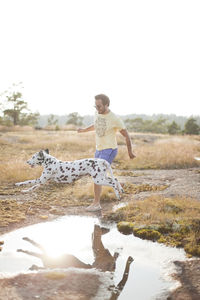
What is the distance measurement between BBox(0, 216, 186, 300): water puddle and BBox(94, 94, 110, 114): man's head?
2132 mm

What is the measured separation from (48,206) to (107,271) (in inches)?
133

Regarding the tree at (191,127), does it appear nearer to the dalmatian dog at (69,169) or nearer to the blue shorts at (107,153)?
the blue shorts at (107,153)

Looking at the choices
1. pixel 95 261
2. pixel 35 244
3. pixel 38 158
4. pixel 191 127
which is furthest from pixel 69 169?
pixel 191 127

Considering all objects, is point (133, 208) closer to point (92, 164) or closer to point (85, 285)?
point (92, 164)

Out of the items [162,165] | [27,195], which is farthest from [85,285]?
[162,165]

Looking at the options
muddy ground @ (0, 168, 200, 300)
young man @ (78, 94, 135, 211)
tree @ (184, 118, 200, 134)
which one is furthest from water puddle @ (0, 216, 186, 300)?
tree @ (184, 118, 200, 134)

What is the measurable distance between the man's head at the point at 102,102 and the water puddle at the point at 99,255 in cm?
213

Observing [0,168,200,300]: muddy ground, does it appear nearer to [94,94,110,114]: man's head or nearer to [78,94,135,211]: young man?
[78,94,135,211]: young man

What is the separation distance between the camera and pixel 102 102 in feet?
20.9

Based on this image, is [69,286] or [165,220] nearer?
[69,286]

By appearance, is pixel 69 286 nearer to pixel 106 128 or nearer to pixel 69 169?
pixel 69 169

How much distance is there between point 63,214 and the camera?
6.87 meters

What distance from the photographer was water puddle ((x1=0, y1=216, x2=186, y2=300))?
13.0 feet

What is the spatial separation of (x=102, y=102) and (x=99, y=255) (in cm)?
283
